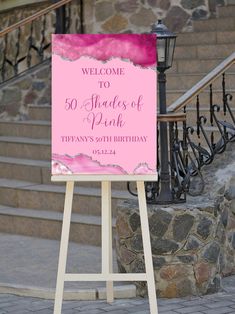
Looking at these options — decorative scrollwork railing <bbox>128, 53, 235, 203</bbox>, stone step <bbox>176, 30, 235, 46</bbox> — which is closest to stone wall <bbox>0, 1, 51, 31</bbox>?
stone step <bbox>176, 30, 235, 46</bbox>

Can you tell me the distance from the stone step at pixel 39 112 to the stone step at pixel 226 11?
2.39 meters

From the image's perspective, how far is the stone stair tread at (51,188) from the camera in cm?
876

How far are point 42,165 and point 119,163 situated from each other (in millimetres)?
3557

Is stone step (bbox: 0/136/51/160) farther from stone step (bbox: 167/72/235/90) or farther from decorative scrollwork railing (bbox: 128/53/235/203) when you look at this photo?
decorative scrollwork railing (bbox: 128/53/235/203)

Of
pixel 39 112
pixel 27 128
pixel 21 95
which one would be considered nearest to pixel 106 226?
pixel 27 128

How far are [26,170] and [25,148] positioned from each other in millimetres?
471

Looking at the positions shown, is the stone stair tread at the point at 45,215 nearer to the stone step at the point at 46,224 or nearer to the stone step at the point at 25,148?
the stone step at the point at 46,224

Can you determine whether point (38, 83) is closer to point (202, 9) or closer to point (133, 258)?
point (202, 9)

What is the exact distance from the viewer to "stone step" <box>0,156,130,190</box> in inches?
380

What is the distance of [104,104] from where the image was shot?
631cm

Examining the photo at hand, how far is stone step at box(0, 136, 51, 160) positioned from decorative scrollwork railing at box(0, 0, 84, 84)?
1.54 m

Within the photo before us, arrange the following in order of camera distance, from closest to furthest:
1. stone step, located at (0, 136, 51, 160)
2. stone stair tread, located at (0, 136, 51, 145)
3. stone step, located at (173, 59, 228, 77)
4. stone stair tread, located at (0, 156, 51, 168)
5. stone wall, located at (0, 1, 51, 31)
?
1. stone stair tread, located at (0, 156, 51, 168)
2. stone step, located at (0, 136, 51, 160)
3. stone stair tread, located at (0, 136, 51, 145)
4. stone step, located at (173, 59, 228, 77)
5. stone wall, located at (0, 1, 51, 31)

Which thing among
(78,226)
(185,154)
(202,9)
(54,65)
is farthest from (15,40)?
(54,65)

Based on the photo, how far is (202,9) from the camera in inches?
456
